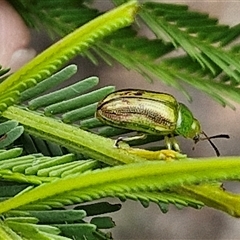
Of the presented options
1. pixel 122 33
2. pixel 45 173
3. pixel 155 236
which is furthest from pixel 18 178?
pixel 155 236

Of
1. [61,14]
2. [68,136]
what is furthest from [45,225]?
[61,14]

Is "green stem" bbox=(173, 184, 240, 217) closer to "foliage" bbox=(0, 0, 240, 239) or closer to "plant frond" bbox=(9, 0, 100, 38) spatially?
"foliage" bbox=(0, 0, 240, 239)

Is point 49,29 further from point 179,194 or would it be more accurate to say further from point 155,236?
point 155,236

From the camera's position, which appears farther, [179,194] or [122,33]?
[122,33]

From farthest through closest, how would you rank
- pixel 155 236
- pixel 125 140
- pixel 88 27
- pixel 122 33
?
pixel 155 236 < pixel 122 33 < pixel 125 140 < pixel 88 27

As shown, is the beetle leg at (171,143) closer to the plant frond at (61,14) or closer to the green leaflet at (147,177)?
the green leaflet at (147,177)

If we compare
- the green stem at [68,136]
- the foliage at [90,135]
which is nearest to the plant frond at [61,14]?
the foliage at [90,135]

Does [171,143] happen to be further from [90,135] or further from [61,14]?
[61,14]

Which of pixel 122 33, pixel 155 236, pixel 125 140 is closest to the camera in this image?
pixel 125 140
